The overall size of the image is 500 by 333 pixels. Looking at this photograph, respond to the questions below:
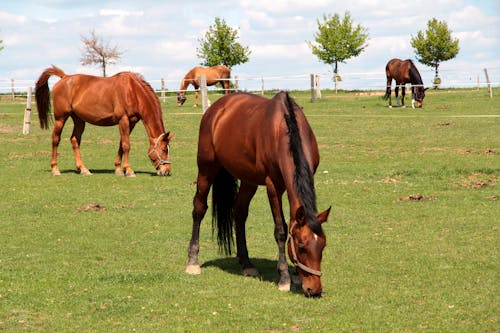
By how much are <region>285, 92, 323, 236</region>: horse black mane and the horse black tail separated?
200 centimetres

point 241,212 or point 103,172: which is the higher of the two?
point 241,212

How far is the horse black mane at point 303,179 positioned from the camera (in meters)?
7.59

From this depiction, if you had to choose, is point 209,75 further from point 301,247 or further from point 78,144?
point 301,247

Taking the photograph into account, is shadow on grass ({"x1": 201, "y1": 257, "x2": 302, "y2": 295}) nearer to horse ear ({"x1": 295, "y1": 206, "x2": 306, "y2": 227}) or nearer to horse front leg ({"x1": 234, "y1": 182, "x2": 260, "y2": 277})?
horse front leg ({"x1": 234, "y1": 182, "x2": 260, "y2": 277})

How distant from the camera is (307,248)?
763cm

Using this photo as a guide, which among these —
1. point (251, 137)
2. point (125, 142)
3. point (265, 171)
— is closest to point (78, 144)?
point (125, 142)

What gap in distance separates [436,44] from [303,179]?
2485 inches

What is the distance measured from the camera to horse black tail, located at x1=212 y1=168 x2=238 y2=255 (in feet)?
32.4

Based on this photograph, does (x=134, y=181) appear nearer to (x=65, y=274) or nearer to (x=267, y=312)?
(x=65, y=274)

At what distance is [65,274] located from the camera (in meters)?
9.44

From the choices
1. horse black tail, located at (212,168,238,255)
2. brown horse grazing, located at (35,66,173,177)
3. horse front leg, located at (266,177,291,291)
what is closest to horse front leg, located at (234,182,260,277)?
horse black tail, located at (212,168,238,255)

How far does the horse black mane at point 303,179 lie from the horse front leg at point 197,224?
2.01 meters

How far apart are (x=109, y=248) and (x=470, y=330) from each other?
18.9 ft

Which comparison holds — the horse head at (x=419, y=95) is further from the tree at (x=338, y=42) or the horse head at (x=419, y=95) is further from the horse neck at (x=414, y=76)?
the tree at (x=338, y=42)
